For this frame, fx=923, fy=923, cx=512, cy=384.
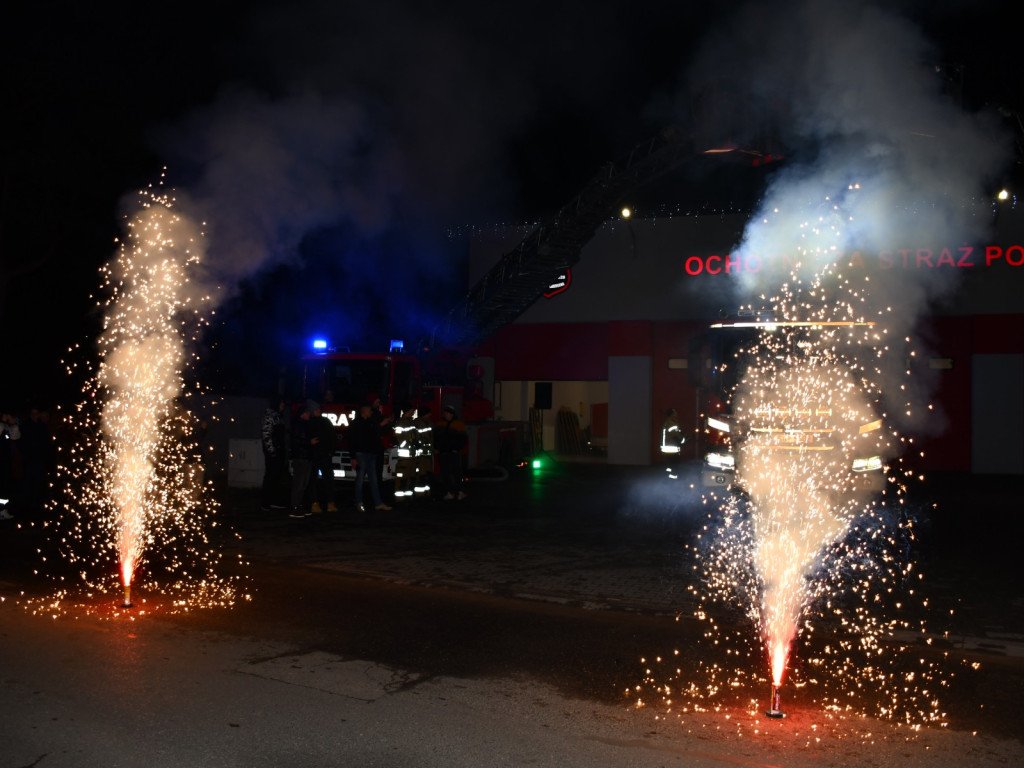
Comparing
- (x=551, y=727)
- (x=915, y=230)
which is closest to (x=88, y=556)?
(x=551, y=727)

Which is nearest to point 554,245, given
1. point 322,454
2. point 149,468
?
point 322,454

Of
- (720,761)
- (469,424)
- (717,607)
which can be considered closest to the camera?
(720,761)

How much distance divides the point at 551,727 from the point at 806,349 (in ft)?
29.9

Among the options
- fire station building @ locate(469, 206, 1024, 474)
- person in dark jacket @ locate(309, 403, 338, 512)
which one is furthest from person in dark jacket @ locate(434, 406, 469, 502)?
fire station building @ locate(469, 206, 1024, 474)

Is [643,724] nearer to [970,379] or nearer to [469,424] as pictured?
[469,424]

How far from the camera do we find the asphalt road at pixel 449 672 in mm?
4793


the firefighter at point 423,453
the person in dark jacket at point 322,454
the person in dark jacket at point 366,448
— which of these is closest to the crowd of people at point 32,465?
the person in dark jacket at point 322,454

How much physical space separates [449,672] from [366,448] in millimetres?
8115

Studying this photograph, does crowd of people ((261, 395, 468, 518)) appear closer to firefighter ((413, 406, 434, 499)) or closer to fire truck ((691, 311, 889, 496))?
firefighter ((413, 406, 434, 499))

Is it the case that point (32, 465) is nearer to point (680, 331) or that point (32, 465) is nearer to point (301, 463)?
point (301, 463)

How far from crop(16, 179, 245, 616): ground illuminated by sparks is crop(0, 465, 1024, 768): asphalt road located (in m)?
0.41

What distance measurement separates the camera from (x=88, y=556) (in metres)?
10.7

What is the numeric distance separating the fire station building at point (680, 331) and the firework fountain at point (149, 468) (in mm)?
8270

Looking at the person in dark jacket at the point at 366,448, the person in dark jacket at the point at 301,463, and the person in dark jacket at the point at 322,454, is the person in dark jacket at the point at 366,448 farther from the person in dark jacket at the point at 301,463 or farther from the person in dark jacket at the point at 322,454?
the person in dark jacket at the point at 301,463
